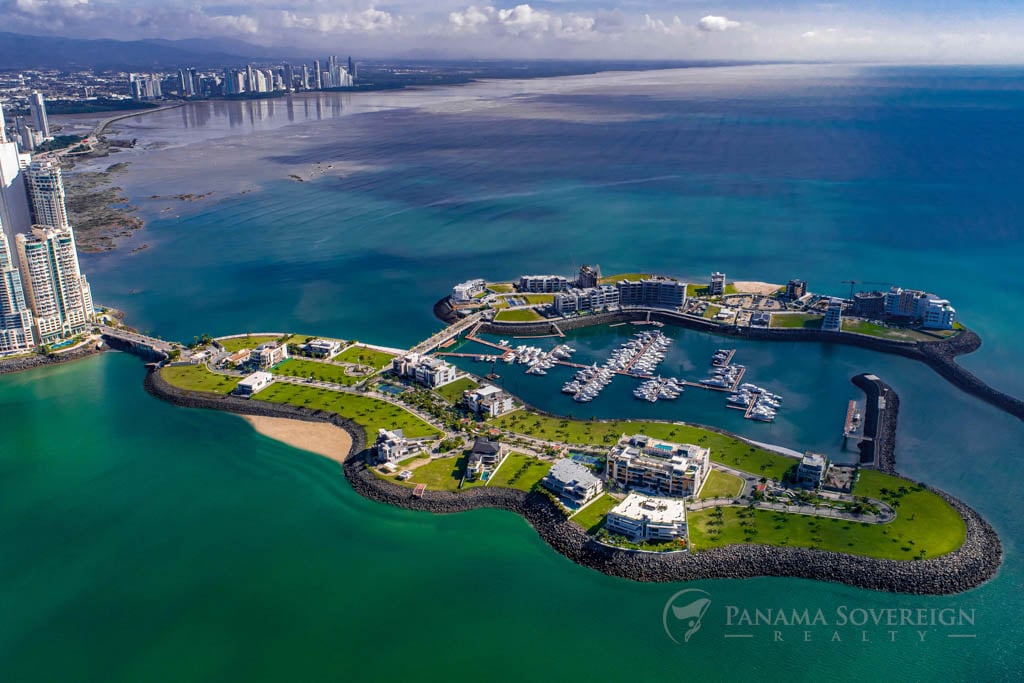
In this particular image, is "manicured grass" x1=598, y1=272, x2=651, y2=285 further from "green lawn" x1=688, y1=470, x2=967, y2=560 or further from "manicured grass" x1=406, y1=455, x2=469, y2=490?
"green lawn" x1=688, y1=470, x2=967, y2=560

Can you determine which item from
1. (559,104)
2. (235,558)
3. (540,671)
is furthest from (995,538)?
(559,104)

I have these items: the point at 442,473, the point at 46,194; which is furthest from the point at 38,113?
the point at 442,473

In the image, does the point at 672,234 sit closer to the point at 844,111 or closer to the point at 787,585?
the point at 787,585

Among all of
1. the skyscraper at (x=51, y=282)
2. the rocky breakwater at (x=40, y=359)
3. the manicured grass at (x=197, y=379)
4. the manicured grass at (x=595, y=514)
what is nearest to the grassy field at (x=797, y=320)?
the manicured grass at (x=595, y=514)

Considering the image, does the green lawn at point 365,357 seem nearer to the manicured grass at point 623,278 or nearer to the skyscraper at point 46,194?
the manicured grass at point 623,278

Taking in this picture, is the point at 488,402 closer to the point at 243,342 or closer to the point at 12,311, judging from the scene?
the point at 243,342

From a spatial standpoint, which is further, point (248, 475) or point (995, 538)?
point (248, 475)

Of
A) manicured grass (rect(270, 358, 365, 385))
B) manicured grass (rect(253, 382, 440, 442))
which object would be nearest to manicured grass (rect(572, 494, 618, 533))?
manicured grass (rect(253, 382, 440, 442))

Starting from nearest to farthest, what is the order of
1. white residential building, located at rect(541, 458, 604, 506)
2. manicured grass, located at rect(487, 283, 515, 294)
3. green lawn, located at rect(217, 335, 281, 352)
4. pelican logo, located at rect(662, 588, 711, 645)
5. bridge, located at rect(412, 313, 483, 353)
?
pelican logo, located at rect(662, 588, 711, 645) → white residential building, located at rect(541, 458, 604, 506) → green lawn, located at rect(217, 335, 281, 352) → bridge, located at rect(412, 313, 483, 353) → manicured grass, located at rect(487, 283, 515, 294)
